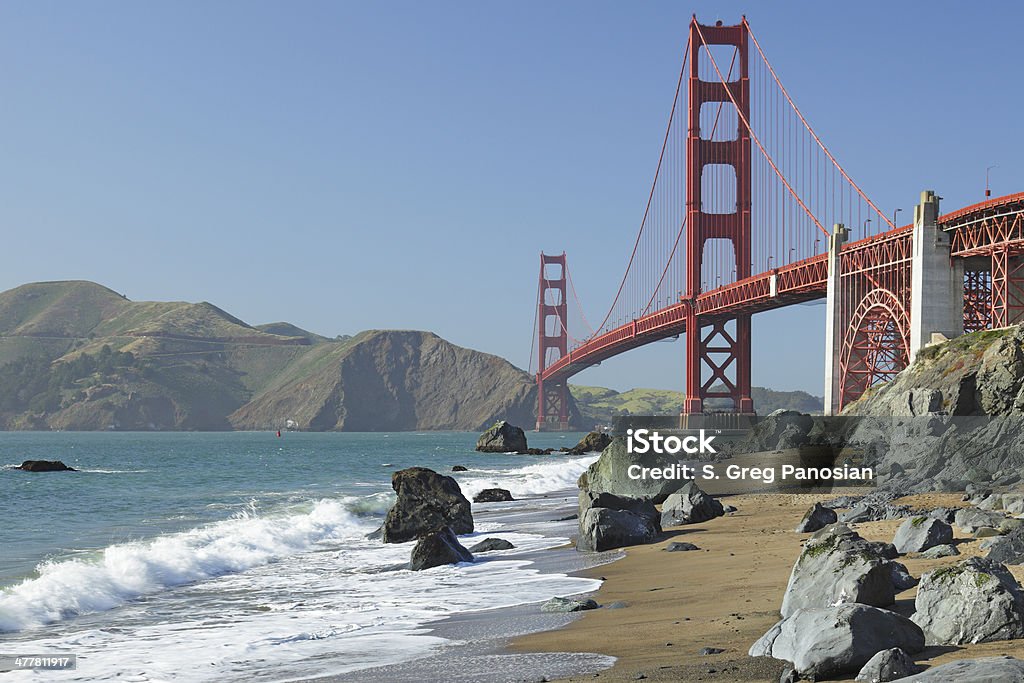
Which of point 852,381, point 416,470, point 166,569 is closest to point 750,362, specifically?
point 852,381

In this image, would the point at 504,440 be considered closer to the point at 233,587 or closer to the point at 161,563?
the point at 161,563

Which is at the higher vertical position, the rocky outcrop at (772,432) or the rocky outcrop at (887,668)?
the rocky outcrop at (772,432)

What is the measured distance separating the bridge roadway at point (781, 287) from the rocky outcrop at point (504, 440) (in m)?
10.5

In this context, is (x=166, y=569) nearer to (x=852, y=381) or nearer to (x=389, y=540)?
(x=389, y=540)

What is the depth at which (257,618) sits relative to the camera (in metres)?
12.9

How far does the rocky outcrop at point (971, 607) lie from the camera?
25.1 feet

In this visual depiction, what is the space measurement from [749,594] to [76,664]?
635cm

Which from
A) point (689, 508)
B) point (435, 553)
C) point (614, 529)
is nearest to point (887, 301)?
point (689, 508)

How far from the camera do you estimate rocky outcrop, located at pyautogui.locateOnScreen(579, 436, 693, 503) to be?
2397 cm

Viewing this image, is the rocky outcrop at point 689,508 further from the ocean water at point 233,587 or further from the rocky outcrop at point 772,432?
the rocky outcrop at point 772,432

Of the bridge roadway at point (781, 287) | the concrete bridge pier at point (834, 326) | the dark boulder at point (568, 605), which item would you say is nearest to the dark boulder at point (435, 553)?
the dark boulder at point (568, 605)

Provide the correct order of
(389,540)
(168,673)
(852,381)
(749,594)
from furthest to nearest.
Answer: (852,381) → (389,540) → (749,594) → (168,673)

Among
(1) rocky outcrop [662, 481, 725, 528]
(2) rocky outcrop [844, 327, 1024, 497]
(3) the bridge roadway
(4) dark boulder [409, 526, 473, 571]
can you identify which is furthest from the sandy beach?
(3) the bridge roadway

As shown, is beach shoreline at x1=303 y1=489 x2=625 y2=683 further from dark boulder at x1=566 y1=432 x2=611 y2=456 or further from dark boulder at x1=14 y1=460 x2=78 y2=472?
dark boulder at x1=566 y1=432 x2=611 y2=456
